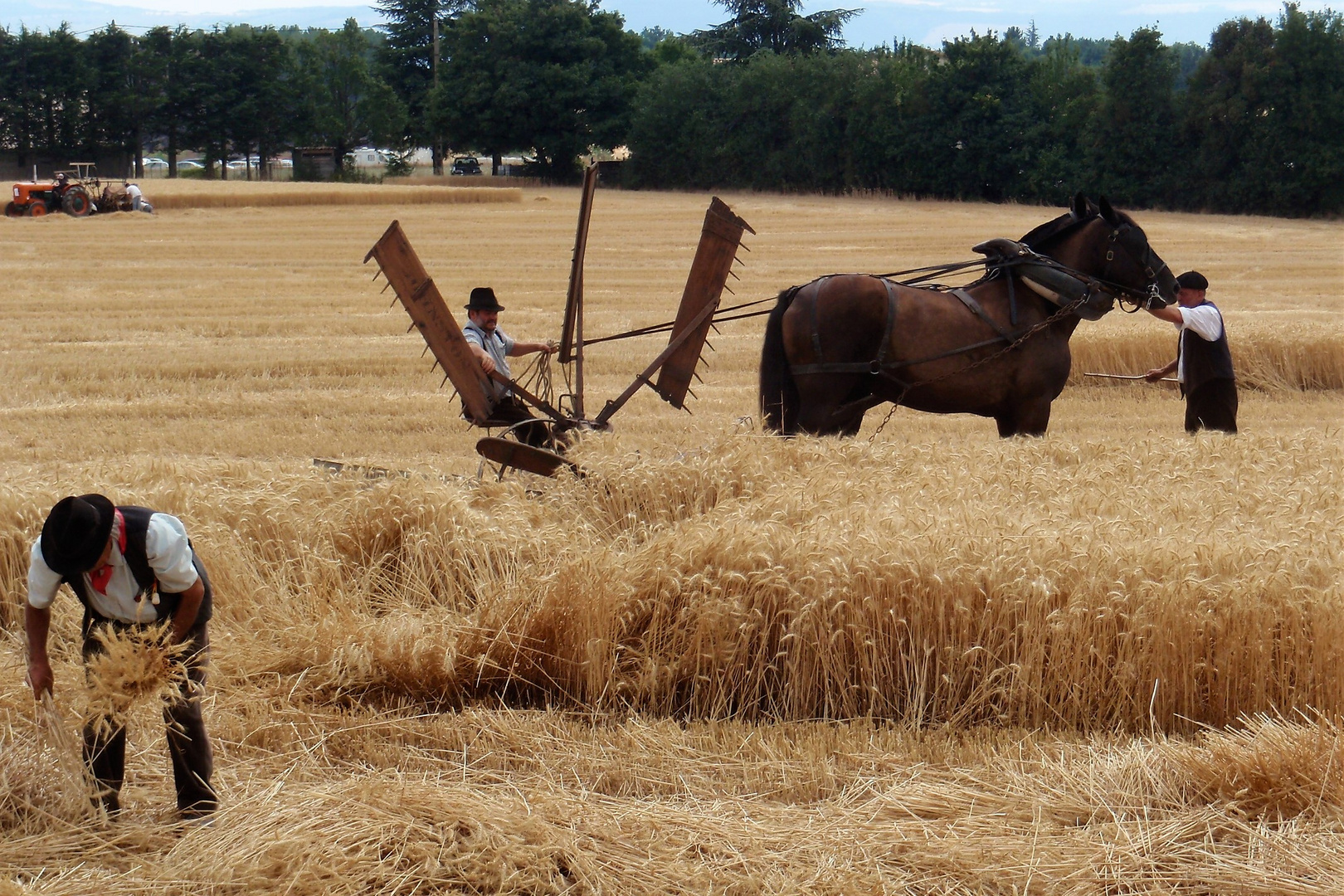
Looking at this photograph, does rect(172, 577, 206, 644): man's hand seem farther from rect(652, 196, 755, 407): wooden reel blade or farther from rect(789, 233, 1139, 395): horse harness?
rect(789, 233, 1139, 395): horse harness

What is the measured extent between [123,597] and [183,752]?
579 mm

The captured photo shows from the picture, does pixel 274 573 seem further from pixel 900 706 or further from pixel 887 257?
pixel 887 257

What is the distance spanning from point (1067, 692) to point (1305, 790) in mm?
1089

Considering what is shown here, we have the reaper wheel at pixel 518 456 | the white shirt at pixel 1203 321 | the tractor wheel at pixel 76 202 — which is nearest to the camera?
the reaper wheel at pixel 518 456

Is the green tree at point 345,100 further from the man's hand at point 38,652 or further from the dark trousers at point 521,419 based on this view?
the man's hand at point 38,652

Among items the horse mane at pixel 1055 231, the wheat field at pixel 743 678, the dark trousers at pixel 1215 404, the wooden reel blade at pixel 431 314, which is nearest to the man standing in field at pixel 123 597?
the wheat field at pixel 743 678

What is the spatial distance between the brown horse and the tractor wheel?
31061 mm

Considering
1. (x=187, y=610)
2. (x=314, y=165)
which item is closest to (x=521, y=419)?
(x=187, y=610)

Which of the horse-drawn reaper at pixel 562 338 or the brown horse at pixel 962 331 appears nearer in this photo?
the horse-drawn reaper at pixel 562 338

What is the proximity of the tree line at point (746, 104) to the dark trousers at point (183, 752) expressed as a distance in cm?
3955

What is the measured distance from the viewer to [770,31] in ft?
211

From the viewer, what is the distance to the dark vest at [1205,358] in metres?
8.61

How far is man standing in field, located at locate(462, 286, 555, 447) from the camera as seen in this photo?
7434mm

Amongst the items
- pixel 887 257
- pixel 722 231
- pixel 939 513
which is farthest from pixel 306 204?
pixel 939 513
